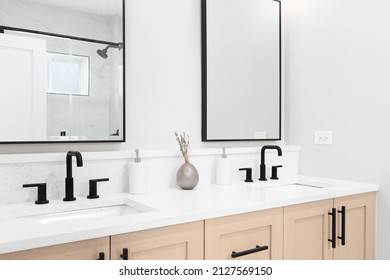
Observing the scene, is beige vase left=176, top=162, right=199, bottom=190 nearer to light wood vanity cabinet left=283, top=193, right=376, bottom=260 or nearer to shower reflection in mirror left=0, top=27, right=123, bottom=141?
shower reflection in mirror left=0, top=27, right=123, bottom=141

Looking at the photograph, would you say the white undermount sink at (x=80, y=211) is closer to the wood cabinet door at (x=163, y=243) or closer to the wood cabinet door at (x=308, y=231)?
the wood cabinet door at (x=163, y=243)

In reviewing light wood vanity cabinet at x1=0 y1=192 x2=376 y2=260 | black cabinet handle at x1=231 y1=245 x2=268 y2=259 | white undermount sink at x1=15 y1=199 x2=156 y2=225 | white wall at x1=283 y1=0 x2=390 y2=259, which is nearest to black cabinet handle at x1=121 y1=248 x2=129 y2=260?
light wood vanity cabinet at x1=0 y1=192 x2=376 y2=260

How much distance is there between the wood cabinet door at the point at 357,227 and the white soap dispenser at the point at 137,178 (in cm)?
92

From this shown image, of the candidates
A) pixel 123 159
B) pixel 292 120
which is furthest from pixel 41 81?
pixel 292 120

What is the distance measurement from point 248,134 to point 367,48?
2.65 feet

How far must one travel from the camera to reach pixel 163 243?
1.11 meters

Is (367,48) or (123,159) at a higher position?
(367,48)

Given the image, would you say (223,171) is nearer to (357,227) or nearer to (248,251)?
(248,251)

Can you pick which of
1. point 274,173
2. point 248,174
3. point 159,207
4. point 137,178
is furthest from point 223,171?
point 159,207

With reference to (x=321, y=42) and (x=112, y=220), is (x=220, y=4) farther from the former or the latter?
(x=112, y=220)

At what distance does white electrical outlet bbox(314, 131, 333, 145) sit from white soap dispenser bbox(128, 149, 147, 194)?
1.14m
